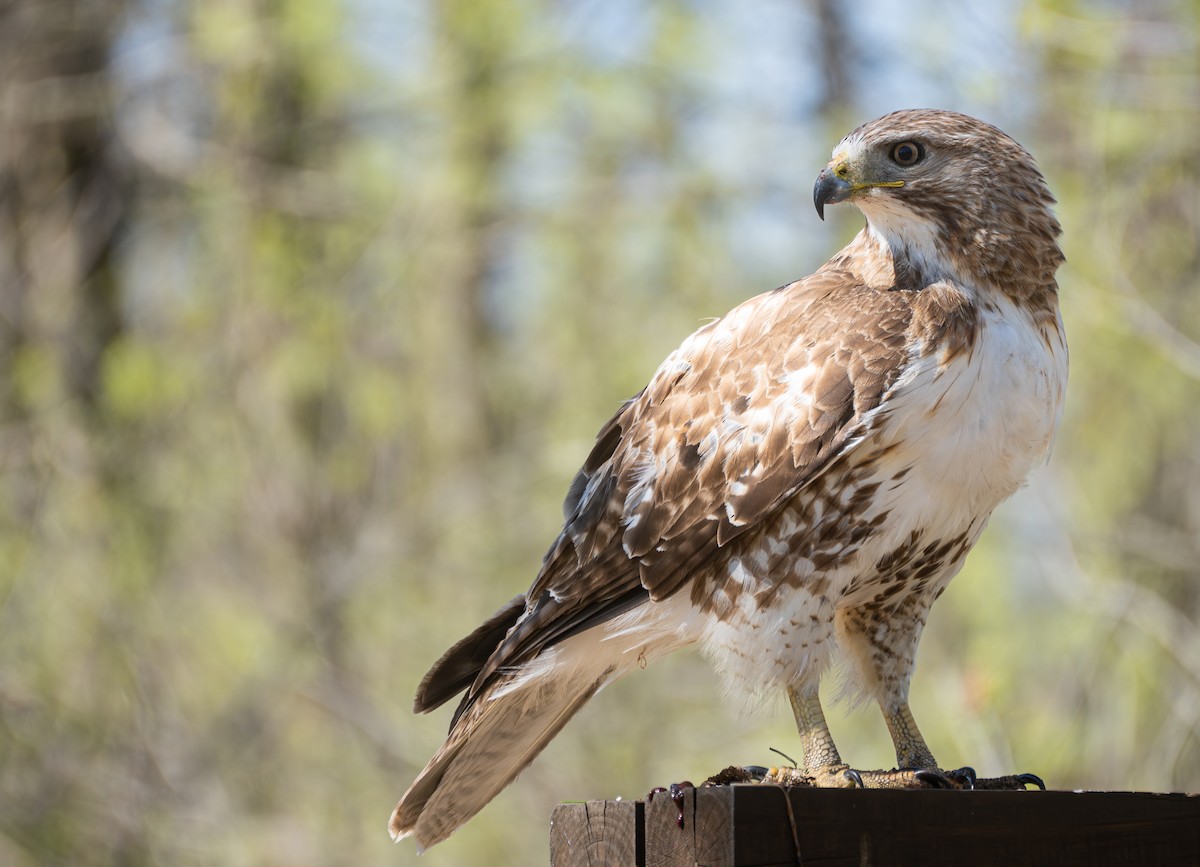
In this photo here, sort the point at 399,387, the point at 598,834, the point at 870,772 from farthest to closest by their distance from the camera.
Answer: the point at 399,387 < the point at 870,772 < the point at 598,834

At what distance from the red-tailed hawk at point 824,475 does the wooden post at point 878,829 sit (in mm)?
346

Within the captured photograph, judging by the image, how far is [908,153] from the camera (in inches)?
122

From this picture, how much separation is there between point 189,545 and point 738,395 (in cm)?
588

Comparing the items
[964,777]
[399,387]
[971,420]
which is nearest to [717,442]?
[971,420]

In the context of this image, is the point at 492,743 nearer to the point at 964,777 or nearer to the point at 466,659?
the point at 466,659

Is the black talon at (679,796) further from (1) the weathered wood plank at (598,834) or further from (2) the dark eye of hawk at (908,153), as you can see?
(2) the dark eye of hawk at (908,153)

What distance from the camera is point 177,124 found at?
Result: 29.1 feet

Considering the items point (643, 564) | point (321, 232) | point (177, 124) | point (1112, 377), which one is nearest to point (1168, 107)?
point (1112, 377)

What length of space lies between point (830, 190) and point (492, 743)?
1.50 m

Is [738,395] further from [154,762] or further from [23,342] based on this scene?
[23,342]

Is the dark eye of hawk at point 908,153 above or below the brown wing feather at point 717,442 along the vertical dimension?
above

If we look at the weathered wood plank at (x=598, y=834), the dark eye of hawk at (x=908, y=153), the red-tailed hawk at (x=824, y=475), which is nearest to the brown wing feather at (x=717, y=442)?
the red-tailed hawk at (x=824, y=475)

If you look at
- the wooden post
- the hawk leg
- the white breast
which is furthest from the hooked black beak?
the wooden post

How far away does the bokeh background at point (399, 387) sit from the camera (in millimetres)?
6270
